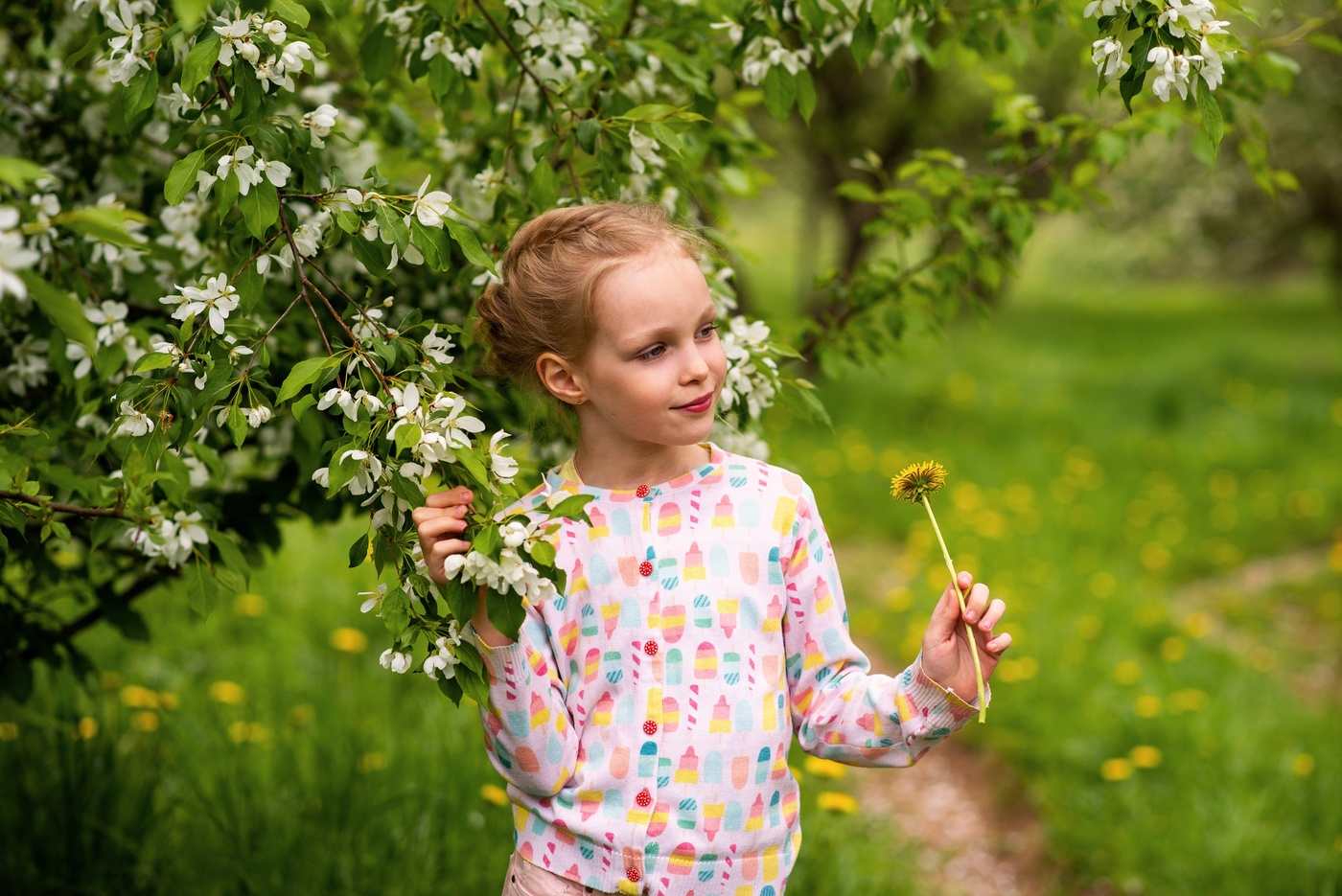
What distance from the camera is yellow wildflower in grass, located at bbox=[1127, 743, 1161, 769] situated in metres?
3.69

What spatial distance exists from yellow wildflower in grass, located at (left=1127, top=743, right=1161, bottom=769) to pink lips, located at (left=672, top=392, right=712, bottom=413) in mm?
2590

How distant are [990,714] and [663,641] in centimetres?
284

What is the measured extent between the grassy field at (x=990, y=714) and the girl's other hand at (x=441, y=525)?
1199 mm

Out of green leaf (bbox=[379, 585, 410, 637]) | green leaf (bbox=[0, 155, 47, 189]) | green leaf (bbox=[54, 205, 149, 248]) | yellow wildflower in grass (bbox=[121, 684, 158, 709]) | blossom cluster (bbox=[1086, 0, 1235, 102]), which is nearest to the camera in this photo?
green leaf (bbox=[0, 155, 47, 189])

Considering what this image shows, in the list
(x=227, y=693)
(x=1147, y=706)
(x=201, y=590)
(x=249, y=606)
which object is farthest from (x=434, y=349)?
(x=249, y=606)

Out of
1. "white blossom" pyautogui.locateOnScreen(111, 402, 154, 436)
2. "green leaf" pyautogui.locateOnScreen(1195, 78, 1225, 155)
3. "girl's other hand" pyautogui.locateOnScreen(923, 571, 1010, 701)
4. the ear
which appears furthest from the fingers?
"green leaf" pyautogui.locateOnScreen(1195, 78, 1225, 155)

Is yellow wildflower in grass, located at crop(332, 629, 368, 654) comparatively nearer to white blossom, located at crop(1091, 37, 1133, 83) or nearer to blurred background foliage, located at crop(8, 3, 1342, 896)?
blurred background foliage, located at crop(8, 3, 1342, 896)

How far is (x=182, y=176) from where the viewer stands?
1631 millimetres

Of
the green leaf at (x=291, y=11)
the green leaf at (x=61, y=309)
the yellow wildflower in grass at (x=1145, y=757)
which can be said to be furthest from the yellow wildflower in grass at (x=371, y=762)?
the green leaf at (x=61, y=309)

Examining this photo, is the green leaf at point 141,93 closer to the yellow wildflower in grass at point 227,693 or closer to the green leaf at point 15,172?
the green leaf at point 15,172

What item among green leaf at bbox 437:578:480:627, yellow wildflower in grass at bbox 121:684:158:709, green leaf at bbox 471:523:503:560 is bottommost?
yellow wildflower in grass at bbox 121:684:158:709

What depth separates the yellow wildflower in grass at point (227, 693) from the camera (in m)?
3.77

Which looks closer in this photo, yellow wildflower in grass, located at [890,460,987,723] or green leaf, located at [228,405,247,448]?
green leaf, located at [228,405,247,448]

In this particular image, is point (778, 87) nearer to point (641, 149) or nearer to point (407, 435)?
point (641, 149)
